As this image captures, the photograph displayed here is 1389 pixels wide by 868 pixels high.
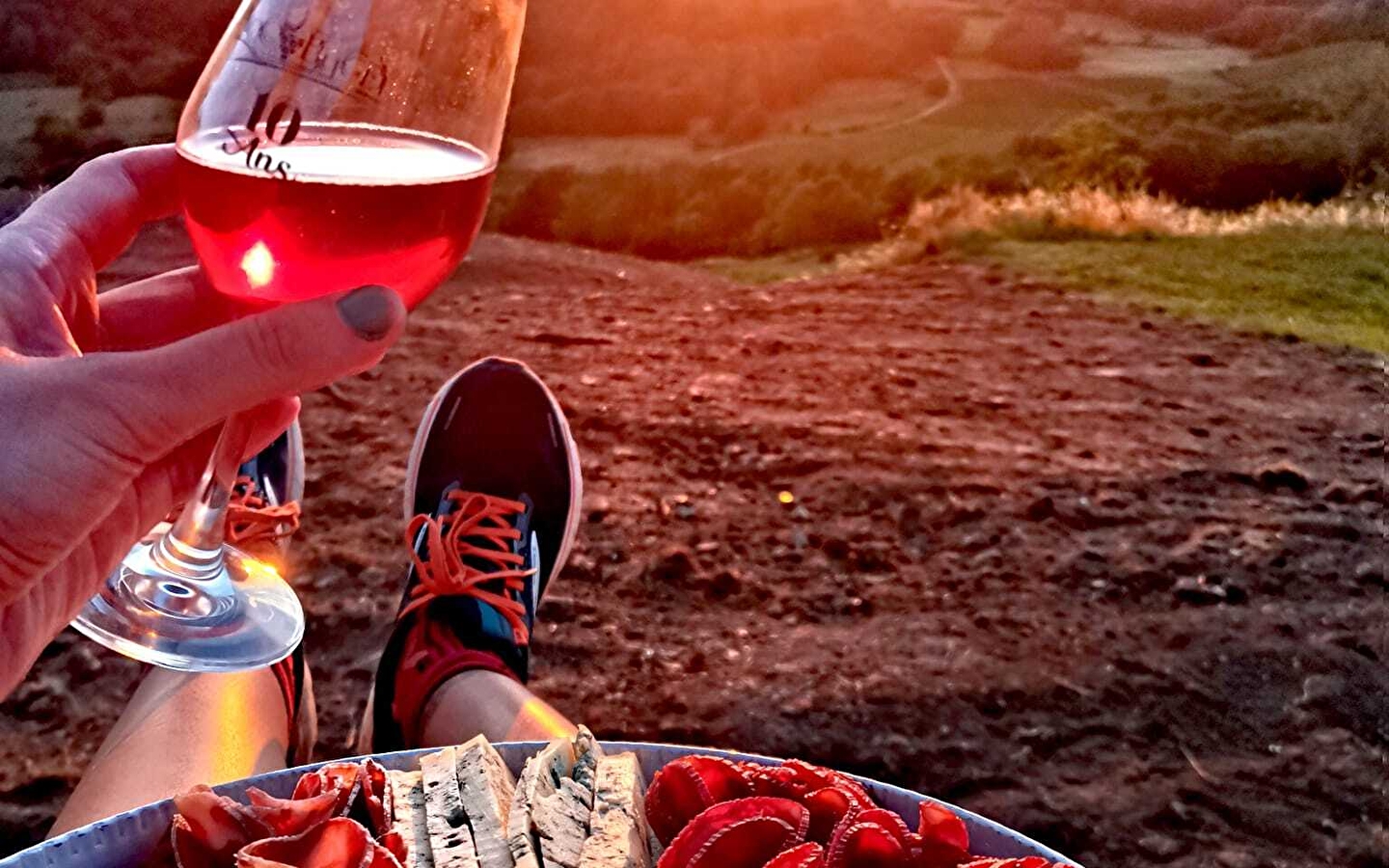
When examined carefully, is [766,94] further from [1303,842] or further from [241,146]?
[241,146]

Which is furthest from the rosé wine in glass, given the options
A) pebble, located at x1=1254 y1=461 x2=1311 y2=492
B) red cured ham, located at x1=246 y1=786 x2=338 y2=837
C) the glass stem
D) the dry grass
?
the dry grass

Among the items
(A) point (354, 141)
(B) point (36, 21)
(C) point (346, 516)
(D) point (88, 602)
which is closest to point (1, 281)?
(D) point (88, 602)

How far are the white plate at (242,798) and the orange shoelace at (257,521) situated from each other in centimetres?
108

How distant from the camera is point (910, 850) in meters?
0.75

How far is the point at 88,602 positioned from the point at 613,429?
2.01 meters

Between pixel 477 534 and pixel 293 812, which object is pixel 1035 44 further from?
pixel 293 812

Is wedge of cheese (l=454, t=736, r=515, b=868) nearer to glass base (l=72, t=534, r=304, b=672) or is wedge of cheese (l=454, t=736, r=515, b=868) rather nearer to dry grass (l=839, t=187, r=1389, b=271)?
glass base (l=72, t=534, r=304, b=672)

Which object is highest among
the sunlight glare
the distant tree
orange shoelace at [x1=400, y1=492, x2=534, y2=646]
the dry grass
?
the distant tree

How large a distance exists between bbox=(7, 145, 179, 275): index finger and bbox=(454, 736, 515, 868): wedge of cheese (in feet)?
2.00

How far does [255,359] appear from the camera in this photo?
0.72m

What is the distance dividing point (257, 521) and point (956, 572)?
1.41m

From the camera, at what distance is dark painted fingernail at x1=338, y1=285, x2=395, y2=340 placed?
729 millimetres

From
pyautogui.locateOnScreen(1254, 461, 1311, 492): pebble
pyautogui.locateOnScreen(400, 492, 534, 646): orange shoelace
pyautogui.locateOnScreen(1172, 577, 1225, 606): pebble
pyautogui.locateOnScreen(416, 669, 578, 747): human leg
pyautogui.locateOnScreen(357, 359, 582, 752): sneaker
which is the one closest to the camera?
pyautogui.locateOnScreen(416, 669, 578, 747): human leg

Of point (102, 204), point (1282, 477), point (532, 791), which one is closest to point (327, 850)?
Result: point (532, 791)
